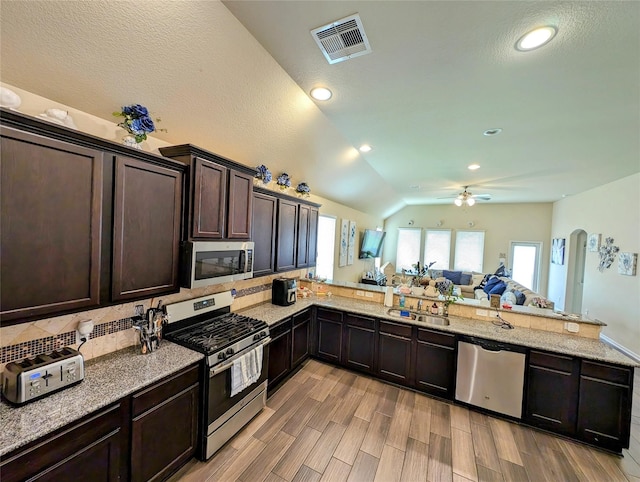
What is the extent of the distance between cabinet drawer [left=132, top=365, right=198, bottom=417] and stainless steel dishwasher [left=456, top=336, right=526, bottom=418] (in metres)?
2.67

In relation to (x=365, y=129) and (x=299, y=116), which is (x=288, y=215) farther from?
(x=365, y=129)

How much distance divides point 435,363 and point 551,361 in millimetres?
1052

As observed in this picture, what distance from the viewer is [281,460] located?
205 cm

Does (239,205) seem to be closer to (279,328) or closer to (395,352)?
(279,328)

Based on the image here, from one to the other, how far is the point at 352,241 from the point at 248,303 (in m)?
4.24

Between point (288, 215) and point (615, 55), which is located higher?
point (615, 55)

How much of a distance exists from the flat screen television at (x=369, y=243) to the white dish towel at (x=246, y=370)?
5.63m

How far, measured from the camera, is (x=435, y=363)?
290 cm

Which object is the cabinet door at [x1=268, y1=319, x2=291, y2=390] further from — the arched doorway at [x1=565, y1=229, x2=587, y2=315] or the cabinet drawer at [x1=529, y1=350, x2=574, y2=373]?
the arched doorway at [x1=565, y1=229, x2=587, y2=315]

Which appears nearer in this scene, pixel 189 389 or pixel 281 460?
pixel 189 389

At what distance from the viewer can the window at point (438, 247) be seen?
8.94m

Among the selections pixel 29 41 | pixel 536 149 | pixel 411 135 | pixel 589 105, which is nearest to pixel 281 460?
pixel 29 41

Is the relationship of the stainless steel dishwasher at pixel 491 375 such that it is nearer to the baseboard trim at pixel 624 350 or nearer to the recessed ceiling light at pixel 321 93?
the baseboard trim at pixel 624 350

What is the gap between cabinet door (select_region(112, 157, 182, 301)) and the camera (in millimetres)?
1671
